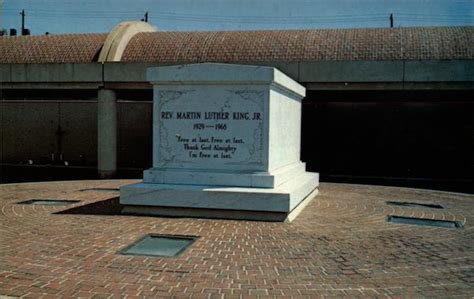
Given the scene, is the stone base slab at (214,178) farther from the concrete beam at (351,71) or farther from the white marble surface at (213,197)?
the concrete beam at (351,71)

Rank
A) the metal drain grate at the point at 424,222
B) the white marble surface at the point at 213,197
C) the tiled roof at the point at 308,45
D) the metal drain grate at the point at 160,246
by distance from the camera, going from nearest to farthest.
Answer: the metal drain grate at the point at 160,246 → the white marble surface at the point at 213,197 → the metal drain grate at the point at 424,222 → the tiled roof at the point at 308,45

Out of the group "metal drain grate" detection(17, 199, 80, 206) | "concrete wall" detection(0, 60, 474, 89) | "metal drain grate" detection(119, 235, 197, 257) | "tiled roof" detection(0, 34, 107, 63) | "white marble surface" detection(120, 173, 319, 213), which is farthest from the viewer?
"tiled roof" detection(0, 34, 107, 63)

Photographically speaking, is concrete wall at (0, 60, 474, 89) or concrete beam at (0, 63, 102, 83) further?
concrete beam at (0, 63, 102, 83)

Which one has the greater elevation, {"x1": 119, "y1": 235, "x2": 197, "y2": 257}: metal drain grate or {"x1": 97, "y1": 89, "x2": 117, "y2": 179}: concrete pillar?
{"x1": 97, "y1": 89, "x2": 117, "y2": 179}: concrete pillar

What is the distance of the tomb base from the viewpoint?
8.76m

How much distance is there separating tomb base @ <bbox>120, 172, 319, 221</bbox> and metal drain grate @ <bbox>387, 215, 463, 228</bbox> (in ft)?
6.44

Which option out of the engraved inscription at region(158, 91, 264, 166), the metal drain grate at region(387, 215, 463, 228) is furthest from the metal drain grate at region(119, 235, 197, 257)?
the metal drain grate at region(387, 215, 463, 228)

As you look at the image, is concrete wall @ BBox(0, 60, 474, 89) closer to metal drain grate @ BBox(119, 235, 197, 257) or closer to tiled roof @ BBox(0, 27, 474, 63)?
tiled roof @ BBox(0, 27, 474, 63)

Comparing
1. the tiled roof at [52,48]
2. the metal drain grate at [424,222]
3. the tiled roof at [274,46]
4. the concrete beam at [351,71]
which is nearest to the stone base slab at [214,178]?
the metal drain grate at [424,222]

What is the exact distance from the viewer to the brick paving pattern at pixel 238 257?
5035mm

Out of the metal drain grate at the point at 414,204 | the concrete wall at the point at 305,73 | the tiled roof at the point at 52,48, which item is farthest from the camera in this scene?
the tiled roof at the point at 52,48

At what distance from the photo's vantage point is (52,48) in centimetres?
2458

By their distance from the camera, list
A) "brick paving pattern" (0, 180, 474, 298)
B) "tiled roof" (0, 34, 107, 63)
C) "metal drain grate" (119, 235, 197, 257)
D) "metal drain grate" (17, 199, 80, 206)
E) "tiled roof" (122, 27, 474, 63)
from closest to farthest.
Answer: "brick paving pattern" (0, 180, 474, 298) → "metal drain grate" (119, 235, 197, 257) → "metal drain grate" (17, 199, 80, 206) → "tiled roof" (122, 27, 474, 63) → "tiled roof" (0, 34, 107, 63)

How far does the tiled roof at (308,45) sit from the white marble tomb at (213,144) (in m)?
11.1
